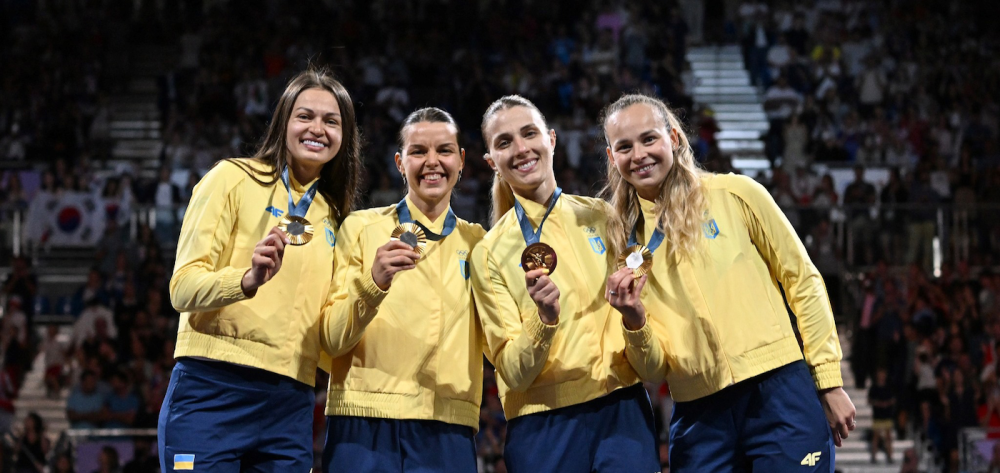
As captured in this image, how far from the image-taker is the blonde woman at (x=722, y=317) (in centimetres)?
358

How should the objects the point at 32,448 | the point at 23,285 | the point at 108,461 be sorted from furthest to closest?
the point at 23,285
the point at 32,448
the point at 108,461

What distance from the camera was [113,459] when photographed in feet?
28.1

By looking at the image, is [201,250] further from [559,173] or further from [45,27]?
[45,27]

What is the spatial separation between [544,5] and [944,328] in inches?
373

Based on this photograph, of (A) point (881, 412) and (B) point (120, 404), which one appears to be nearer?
(B) point (120, 404)

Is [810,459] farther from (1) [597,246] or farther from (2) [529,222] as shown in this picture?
(2) [529,222]

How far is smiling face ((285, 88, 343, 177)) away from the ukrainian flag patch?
48.2 inches

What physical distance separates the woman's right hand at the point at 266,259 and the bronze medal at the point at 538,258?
85 cm

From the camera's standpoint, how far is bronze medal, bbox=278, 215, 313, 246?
354 cm

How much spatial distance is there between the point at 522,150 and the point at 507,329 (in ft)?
2.39

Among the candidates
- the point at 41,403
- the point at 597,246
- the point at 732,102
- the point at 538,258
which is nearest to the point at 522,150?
the point at 597,246

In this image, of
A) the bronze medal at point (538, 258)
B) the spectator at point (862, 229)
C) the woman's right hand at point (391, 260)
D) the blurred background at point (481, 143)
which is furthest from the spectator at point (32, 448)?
the spectator at point (862, 229)

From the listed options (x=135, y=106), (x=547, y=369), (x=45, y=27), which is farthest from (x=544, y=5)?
(x=547, y=369)

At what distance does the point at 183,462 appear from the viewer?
362 cm
